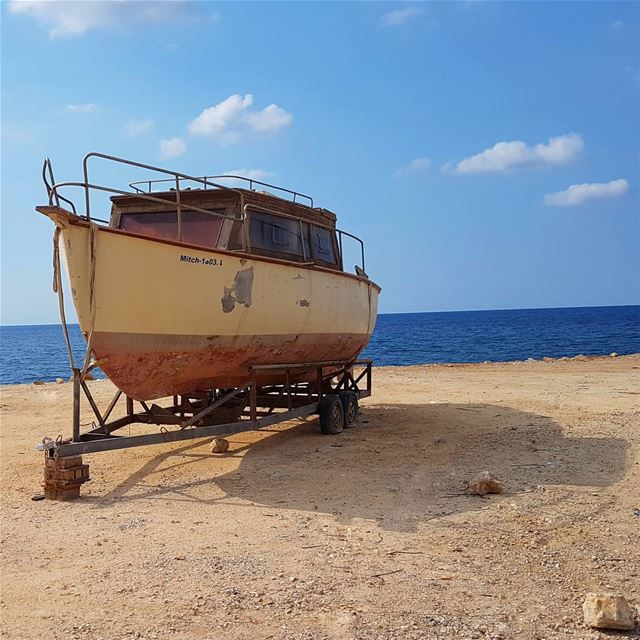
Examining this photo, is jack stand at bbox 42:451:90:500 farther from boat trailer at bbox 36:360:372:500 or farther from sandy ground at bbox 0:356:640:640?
sandy ground at bbox 0:356:640:640

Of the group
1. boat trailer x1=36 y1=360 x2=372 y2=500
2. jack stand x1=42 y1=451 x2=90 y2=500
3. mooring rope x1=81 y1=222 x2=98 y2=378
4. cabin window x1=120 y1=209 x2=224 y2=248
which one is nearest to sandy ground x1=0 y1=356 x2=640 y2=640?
jack stand x1=42 y1=451 x2=90 y2=500

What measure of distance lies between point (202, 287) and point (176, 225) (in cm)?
170

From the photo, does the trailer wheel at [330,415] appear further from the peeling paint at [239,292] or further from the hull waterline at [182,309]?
the peeling paint at [239,292]

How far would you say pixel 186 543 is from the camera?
508cm

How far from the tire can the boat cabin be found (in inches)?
85.7

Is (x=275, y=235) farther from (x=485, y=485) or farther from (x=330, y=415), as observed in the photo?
(x=485, y=485)

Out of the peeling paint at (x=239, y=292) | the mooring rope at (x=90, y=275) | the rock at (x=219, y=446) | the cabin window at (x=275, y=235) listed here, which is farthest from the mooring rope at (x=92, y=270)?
the rock at (x=219, y=446)

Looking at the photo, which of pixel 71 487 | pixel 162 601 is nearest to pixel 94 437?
pixel 71 487

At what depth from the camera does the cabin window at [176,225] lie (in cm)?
837

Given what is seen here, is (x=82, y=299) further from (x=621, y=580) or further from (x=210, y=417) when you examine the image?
(x=621, y=580)

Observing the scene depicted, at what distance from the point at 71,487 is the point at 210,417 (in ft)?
7.95

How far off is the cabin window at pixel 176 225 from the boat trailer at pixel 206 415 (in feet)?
5.95

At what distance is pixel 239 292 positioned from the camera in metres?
7.74

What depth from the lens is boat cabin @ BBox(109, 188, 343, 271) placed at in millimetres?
8273
